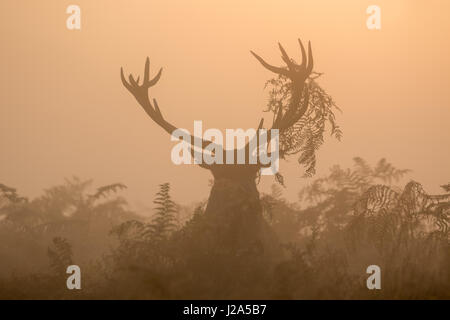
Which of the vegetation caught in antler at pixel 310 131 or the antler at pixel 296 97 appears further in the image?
the vegetation caught in antler at pixel 310 131

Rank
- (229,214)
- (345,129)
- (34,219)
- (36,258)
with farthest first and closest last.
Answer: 1. (345,129)
2. (34,219)
3. (36,258)
4. (229,214)

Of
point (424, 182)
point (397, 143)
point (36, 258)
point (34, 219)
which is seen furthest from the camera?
point (397, 143)

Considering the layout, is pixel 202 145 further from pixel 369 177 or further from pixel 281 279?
pixel 369 177

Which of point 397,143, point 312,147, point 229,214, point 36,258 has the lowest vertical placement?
point 36,258

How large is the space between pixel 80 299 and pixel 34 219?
783cm

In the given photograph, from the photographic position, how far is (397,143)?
82.0 metres

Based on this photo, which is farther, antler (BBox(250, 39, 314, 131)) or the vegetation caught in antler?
the vegetation caught in antler

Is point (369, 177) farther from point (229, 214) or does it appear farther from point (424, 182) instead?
point (424, 182)

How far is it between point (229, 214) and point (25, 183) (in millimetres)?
47302

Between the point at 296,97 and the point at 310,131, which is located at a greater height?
the point at 296,97

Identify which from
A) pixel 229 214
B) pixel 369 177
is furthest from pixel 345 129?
pixel 229 214

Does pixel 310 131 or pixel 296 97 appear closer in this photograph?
pixel 296 97

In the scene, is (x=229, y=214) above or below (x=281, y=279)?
above
